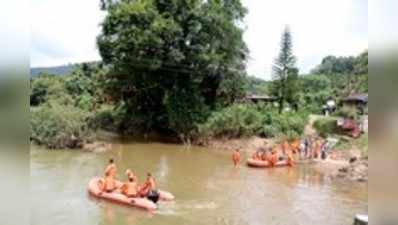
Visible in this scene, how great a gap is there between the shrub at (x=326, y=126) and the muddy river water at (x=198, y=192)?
3.59 meters

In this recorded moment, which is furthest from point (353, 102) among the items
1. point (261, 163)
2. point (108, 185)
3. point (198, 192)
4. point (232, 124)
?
point (108, 185)

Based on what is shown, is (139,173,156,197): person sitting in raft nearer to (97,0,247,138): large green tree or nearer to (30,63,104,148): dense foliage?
(30,63,104,148): dense foliage

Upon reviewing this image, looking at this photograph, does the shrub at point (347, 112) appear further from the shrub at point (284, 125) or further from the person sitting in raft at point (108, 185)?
the person sitting in raft at point (108, 185)

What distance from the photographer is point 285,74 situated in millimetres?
19672

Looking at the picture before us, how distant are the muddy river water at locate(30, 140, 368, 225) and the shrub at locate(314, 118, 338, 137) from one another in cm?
359

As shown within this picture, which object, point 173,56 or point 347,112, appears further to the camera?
→ point 347,112

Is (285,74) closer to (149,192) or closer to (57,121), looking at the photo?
(57,121)

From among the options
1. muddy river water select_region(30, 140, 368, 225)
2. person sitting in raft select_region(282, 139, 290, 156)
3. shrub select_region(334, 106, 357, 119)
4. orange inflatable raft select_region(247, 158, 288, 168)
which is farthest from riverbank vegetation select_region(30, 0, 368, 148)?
orange inflatable raft select_region(247, 158, 288, 168)

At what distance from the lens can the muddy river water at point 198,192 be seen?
24.2ft

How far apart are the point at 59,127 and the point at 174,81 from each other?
4.64m

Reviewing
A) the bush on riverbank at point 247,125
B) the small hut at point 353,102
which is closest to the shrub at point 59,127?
the bush on riverbank at point 247,125

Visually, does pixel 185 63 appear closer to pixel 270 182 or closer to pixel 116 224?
pixel 270 182

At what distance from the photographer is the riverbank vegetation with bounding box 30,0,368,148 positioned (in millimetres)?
15438

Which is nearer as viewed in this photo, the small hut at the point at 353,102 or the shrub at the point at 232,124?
the shrub at the point at 232,124
